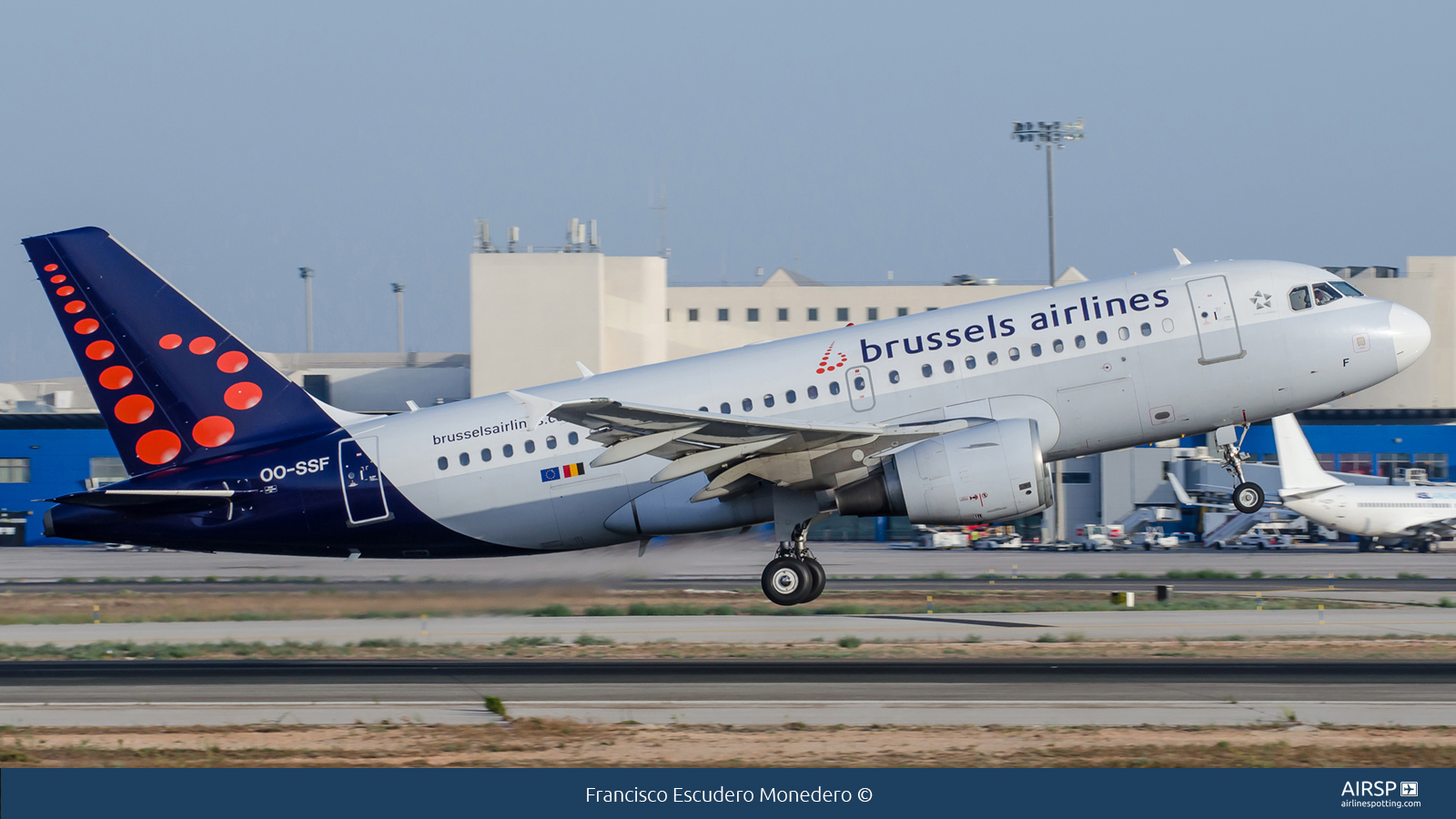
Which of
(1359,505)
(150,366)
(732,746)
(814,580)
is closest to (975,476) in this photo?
(814,580)

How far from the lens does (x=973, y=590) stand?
35719mm

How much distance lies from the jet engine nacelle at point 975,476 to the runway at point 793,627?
2545 millimetres

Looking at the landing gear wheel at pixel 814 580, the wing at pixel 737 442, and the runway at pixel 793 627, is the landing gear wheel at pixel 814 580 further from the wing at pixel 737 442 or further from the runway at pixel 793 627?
the wing at pixel 737 442

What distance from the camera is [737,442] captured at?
21.9 metres

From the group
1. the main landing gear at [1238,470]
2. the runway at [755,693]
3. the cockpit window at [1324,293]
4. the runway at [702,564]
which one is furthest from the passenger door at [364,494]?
the cockpit window at [1324,293]

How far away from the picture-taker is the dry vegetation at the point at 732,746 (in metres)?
13.0

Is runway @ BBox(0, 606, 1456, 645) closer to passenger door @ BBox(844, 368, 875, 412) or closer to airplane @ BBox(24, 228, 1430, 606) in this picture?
airplane @ BBox(24, 228, 1430, 606)

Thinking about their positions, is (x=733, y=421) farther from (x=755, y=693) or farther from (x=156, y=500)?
(x=156, y=500)

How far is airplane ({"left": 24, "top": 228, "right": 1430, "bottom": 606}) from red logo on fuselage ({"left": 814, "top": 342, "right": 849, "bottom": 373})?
35mm

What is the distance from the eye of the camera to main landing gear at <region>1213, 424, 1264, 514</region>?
896 inches

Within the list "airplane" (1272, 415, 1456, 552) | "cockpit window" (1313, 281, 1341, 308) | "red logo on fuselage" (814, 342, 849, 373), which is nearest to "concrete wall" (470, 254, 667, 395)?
"airplane" (1272, 415, 1456, 552)

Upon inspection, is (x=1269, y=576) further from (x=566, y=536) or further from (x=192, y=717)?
(x=192, y=717)

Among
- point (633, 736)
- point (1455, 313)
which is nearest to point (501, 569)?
point (633, 736)

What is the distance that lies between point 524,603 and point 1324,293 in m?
15.5
